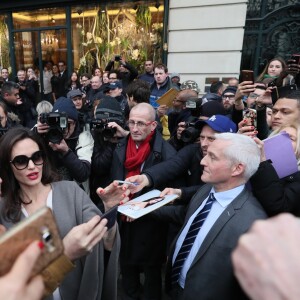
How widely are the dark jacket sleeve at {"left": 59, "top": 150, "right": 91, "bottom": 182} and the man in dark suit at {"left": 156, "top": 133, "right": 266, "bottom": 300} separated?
1.02m

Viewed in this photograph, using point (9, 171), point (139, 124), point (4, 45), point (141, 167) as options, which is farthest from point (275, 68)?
point (4, 45)

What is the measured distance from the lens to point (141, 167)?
8.25ft

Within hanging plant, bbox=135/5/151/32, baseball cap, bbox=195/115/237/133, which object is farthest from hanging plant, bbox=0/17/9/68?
baseball cap, bbox=195/115/237/133

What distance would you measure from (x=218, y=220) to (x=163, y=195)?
588mm

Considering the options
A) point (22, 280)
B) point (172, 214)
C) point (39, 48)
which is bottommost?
point (172, 214)

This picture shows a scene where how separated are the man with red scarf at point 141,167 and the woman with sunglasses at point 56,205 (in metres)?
0.74

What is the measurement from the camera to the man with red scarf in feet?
8.20

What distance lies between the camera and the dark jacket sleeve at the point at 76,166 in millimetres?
2334

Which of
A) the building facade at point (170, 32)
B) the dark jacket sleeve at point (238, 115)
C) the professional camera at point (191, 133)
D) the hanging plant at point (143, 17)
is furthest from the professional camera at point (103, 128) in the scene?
the hanging plant at point (143, 17)

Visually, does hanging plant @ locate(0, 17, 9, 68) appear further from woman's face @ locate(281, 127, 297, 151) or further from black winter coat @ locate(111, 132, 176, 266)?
woman's face @ locate(281, 127, 297, 151)

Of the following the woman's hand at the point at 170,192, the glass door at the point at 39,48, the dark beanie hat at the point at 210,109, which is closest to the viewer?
the woman's hand at the point at 170,192

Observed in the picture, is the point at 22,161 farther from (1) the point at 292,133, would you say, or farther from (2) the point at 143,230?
(1) the point at 292,133

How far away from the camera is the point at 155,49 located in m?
7.64

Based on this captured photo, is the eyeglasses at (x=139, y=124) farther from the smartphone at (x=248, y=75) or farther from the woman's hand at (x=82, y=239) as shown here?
the woman's hand at (x=82, y=239)
